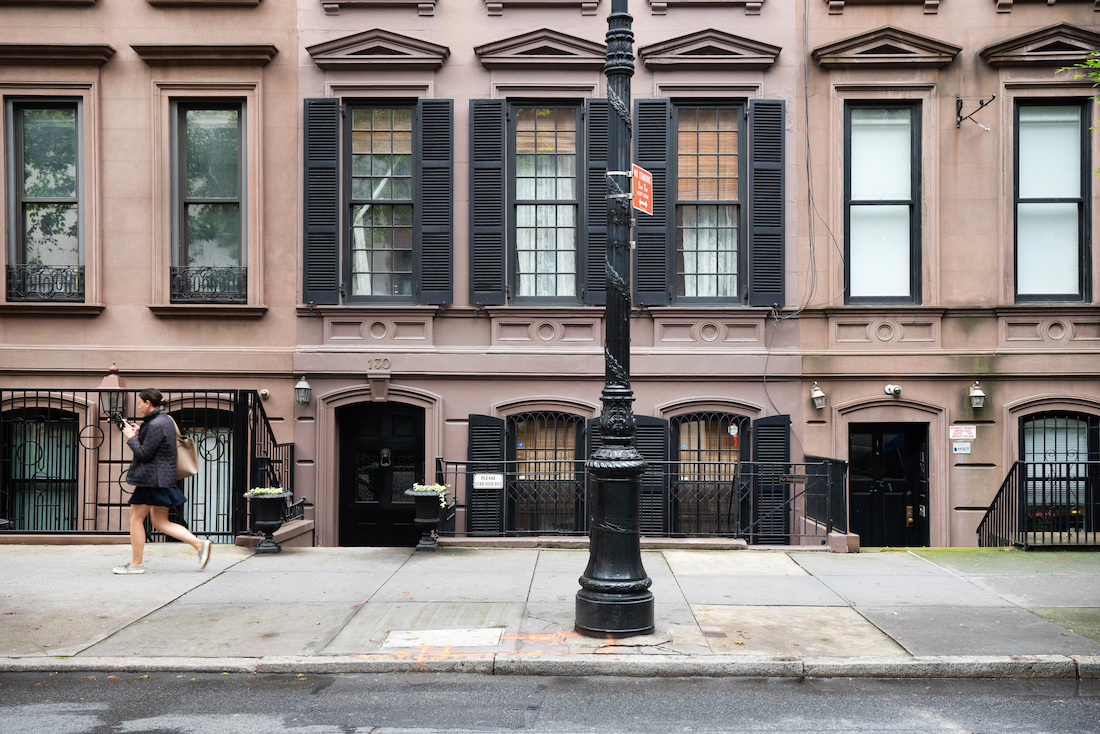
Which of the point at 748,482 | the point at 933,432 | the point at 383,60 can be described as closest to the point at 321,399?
the point at 383,60

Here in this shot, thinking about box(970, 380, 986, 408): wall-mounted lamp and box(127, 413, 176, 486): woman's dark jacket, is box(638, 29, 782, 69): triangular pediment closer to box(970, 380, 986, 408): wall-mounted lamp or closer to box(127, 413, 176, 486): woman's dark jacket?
box(970, 380, 986, 408): wall-mounted lamp

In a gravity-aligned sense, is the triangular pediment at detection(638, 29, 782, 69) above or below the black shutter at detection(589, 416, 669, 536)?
above

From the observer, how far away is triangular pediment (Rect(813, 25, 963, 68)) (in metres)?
12.3

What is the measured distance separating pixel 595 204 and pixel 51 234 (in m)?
7.63

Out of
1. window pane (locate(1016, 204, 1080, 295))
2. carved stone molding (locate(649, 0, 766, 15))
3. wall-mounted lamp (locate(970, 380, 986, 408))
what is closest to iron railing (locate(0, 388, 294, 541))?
carved stone molding (locate(649, 0, 766, 15))

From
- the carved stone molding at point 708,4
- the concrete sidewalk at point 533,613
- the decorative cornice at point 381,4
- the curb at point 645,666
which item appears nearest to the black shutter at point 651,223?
the carved stone molding at point 708,4

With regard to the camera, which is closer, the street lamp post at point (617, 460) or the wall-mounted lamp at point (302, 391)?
the street lamp post at point (617, 460)

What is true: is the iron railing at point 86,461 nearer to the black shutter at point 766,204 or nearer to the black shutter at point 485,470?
the black shutter at point 485,470

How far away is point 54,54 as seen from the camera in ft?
40.8

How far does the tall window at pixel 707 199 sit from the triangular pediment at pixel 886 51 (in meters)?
1.46

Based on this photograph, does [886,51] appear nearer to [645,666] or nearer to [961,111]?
[961,111]

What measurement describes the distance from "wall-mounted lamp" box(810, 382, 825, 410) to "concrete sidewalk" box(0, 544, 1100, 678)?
2.41 metres

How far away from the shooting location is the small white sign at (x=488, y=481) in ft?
36.9

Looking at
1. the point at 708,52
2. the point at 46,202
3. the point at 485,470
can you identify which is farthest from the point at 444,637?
the point at 46,202
